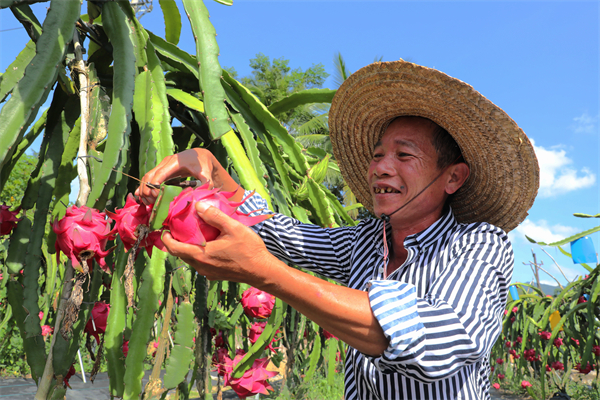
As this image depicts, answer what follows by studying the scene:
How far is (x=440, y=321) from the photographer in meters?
0.79

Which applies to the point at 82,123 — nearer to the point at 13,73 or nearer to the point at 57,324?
the point at 13,73

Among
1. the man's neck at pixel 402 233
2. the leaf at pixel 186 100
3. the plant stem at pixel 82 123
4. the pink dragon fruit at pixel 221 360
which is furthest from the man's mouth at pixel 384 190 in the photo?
the pink dragon fruit at pixel 221 360

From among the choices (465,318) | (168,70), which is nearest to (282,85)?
(168,70)

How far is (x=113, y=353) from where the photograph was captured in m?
1.16

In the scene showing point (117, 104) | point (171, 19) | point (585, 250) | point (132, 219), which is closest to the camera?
point (132, 219)

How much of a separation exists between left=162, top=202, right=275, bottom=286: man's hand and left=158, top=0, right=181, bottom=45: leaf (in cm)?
143

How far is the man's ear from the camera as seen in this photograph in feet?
4.66

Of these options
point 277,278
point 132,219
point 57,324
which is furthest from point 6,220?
point 277,278

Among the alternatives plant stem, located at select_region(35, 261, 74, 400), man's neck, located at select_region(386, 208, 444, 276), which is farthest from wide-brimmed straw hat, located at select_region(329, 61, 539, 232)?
plant stem, located at select_region(35, 261, 74, 400)

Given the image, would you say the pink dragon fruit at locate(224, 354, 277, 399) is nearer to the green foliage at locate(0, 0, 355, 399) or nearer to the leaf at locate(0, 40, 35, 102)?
the green foliage at locate(0, 0, 355, 399)

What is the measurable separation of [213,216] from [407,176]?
79 centimetres

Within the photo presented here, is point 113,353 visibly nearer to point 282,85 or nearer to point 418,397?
point 418,397

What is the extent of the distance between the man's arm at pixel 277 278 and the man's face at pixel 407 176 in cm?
59

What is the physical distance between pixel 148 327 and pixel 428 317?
75cm
